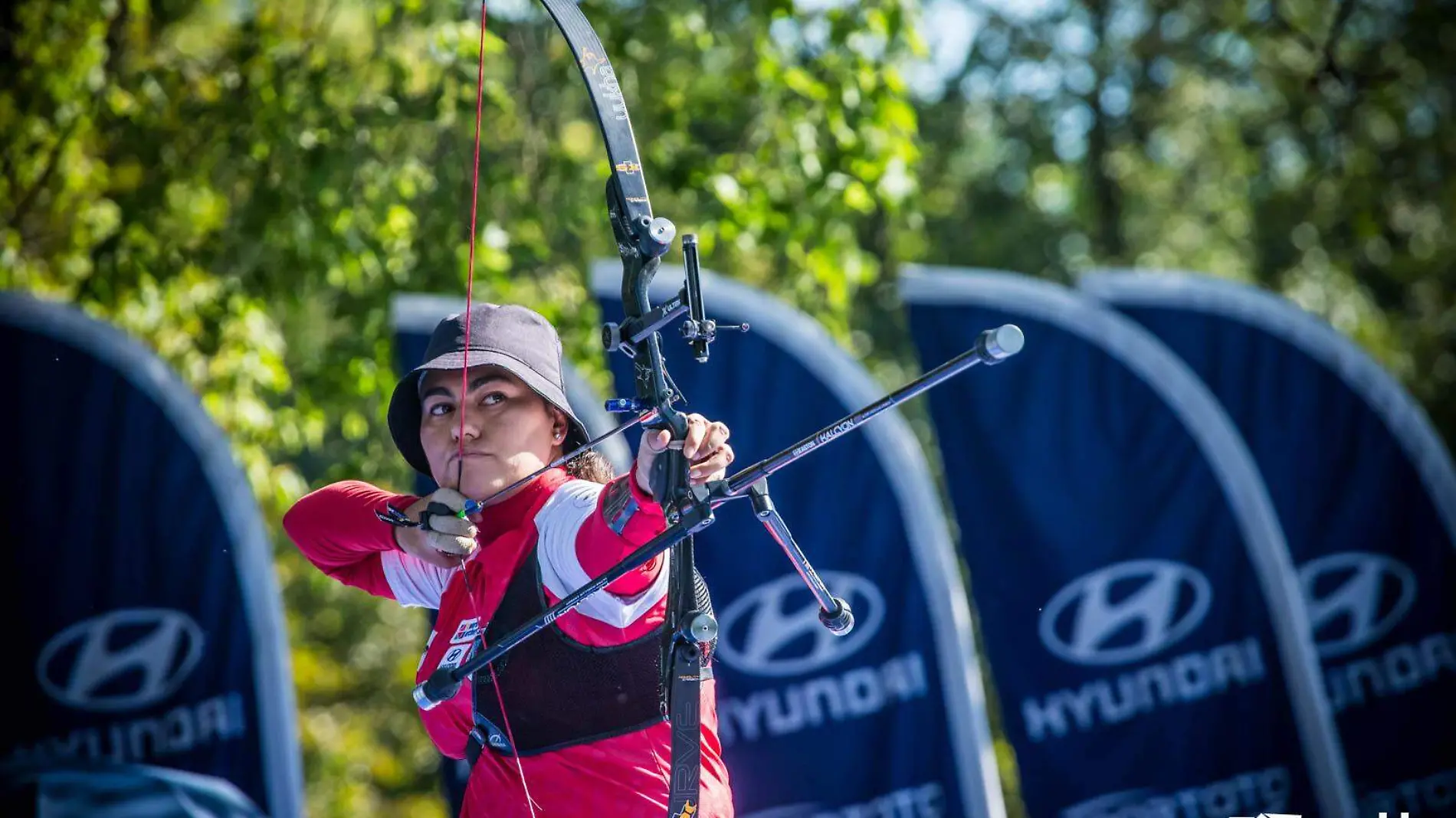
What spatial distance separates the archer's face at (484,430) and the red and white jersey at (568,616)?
56 mm

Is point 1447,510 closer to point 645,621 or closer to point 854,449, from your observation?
point 854,449

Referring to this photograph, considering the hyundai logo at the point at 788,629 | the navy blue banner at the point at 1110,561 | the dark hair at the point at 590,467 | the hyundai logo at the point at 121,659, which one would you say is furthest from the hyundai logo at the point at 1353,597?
the hyundai logo at the point at 121,659

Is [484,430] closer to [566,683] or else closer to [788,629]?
[566,683]

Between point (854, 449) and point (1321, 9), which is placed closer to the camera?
point (854, 449)

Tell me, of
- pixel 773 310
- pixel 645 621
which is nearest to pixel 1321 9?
pixel 773 310

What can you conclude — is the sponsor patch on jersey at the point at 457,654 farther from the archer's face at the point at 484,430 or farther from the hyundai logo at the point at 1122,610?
the hyundai logo at the point at 1122,610

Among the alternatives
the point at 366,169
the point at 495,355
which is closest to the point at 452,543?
the point at 495,355

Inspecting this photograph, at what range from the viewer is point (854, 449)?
5461mm

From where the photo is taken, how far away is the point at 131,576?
18.1 ft

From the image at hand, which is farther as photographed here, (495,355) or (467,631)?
(495,355)

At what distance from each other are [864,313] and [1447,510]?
20.4 ft

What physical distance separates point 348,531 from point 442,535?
47 centimetres

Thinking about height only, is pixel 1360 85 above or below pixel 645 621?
above

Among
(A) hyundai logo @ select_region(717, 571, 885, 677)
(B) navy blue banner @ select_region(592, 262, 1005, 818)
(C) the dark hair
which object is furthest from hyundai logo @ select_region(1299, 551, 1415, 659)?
(C) the dark hair
